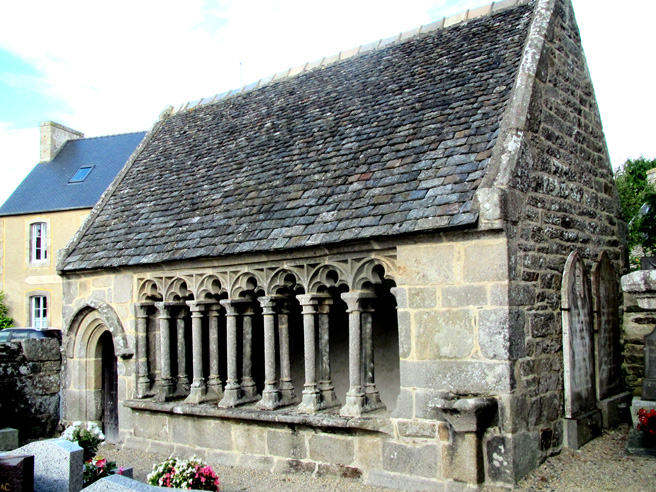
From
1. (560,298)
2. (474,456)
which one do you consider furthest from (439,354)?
(560,298)

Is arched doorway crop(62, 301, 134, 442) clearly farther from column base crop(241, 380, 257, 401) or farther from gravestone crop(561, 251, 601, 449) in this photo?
gravestone crop(561, 251, 601, 449)

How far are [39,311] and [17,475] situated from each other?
60.5 ft

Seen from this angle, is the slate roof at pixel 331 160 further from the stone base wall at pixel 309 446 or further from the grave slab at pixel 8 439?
the grave slab at pixel 8 439

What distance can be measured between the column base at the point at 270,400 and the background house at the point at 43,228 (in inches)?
596

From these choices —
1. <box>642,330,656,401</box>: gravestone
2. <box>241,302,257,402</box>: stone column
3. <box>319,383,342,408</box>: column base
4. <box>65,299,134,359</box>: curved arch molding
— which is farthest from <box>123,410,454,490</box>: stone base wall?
<box>642,330,656,401</box>: gravestone

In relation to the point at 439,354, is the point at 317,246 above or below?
above

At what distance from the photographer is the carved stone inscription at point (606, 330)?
7287 mm

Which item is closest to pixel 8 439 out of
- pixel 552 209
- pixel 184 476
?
pixel 184 476

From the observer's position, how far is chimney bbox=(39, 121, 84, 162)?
23.9 meters

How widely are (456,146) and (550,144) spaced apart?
1.02m

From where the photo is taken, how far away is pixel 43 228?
21.6 m

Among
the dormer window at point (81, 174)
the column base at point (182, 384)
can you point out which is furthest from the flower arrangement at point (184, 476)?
the dormer window at point (81, 174)

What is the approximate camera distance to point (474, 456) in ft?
18.2

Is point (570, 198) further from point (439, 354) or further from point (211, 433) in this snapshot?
point (211, 433)
